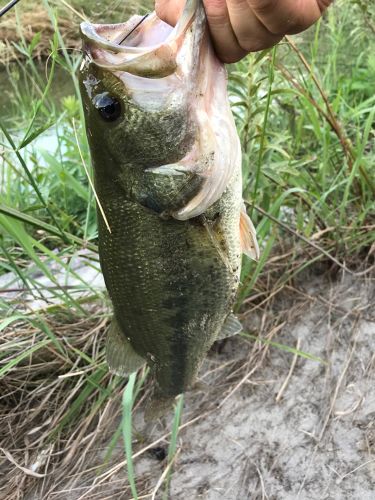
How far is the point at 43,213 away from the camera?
3.17 metres

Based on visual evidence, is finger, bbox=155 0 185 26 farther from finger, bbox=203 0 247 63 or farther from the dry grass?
the dry grass

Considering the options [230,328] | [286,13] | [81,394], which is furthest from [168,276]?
[81,394]

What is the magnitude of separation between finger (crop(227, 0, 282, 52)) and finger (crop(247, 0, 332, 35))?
14 mm

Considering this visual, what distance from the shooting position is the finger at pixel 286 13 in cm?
92

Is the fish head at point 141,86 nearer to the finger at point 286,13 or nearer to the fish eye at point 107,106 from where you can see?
the fish eye at point 107,106

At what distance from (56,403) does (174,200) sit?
1.32 m

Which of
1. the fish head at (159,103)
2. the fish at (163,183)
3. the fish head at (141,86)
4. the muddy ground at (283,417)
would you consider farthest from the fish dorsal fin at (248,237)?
the muddy ground at (283,417)

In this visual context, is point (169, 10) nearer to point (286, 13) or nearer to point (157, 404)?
point (286, 13)

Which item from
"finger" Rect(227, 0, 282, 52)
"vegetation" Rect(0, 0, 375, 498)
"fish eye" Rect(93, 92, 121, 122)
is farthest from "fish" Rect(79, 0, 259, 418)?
"vegetation" Rect(0, 0, 375, 498)

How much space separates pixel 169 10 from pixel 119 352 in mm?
1013

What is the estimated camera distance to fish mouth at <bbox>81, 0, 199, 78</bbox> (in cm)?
110

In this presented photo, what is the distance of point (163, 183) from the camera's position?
1285 mm

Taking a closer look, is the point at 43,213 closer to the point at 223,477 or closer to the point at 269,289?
the point at 269,289

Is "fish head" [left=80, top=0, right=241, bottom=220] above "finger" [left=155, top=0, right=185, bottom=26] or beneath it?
beneath
